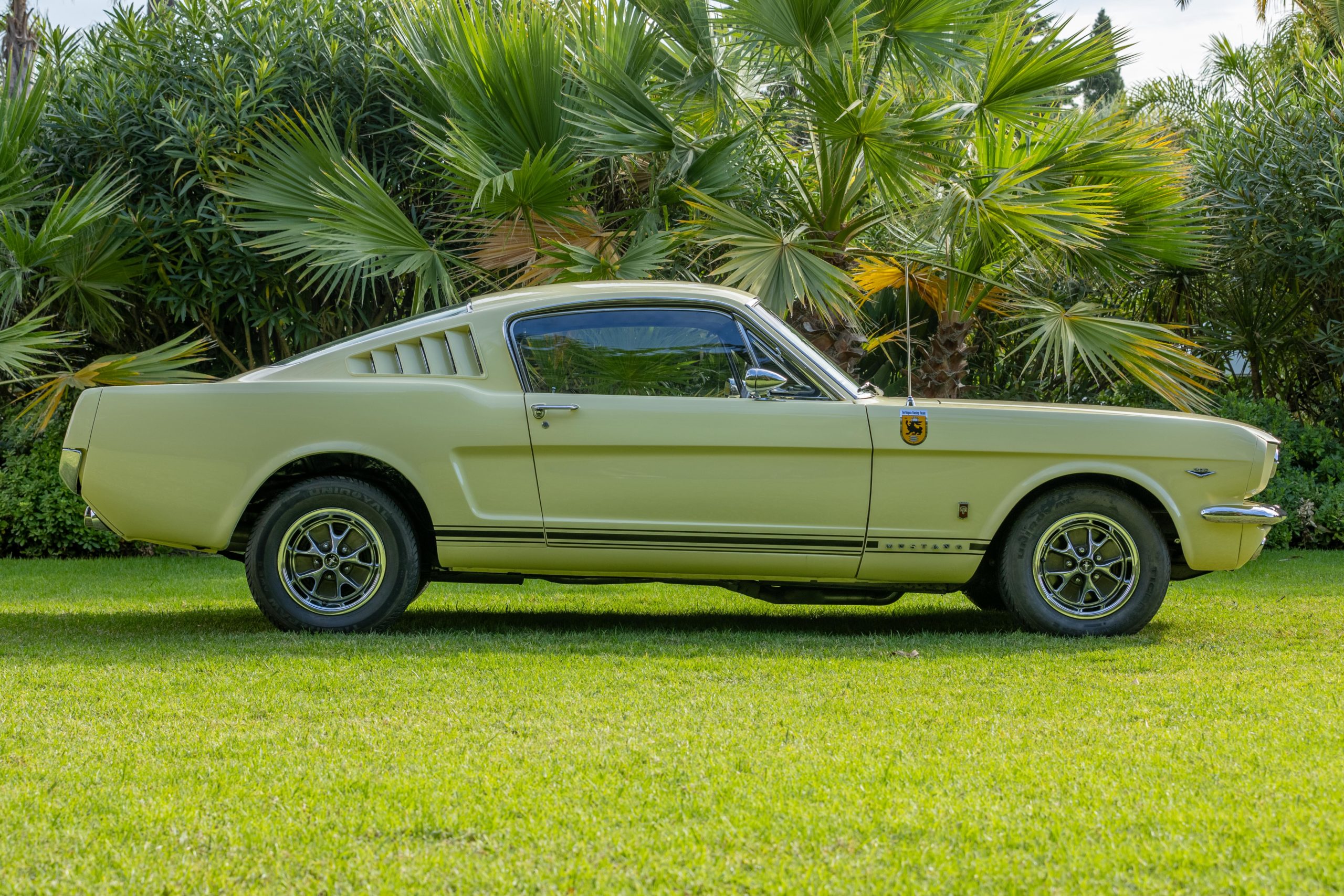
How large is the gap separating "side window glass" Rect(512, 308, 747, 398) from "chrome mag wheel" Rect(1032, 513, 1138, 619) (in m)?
1.58

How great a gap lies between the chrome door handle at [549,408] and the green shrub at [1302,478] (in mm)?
7732

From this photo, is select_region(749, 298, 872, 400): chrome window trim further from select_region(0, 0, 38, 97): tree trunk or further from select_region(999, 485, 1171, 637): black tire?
select_region(0, 0, 38, 97): tree trunk

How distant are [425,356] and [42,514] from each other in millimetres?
6362

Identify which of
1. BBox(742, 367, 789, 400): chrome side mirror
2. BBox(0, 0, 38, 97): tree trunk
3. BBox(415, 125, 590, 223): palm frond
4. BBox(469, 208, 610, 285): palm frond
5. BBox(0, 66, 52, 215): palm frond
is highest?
BBox(0, 0, 38, 97): tree trunk

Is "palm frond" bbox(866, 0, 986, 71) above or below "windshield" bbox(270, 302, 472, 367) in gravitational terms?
above

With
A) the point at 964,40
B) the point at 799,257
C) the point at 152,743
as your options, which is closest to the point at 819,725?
the point at 152,743

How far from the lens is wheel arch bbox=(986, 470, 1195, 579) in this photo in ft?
18.5

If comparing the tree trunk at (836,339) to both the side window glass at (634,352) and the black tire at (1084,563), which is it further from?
the black tire at (1084,563)

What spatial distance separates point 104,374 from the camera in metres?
7.80

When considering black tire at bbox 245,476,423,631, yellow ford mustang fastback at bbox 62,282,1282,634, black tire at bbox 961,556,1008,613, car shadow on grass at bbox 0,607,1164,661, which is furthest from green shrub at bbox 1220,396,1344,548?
black tire at bbox 245,476,423,631

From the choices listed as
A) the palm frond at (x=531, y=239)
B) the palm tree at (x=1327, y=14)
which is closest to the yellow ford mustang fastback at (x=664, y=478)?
the palm frond at (x=531, y=239)

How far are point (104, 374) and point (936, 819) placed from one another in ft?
21.4

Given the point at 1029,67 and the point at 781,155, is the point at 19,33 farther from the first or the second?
the point at 1029,67

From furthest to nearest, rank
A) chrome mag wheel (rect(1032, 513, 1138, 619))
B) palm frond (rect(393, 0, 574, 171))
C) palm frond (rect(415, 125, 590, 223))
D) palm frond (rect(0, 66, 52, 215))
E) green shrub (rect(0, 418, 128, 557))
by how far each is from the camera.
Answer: green shrub (rect(0, 418, 128, 557)) < palm frond (rect(0, 66, 52, 215)) < palm frond (rect(393, 0, 574, 171)) < palm frond (rect(415, 125, 590, 223)) < chrome mag wheel (rect(1032, 513, 1138, 619))
